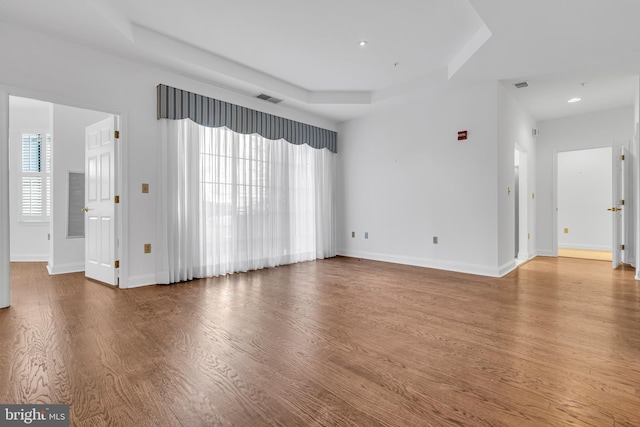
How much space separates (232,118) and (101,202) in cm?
209

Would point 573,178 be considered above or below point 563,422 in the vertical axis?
above

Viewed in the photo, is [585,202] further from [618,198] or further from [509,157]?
[509,157]

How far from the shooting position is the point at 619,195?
16.9ft

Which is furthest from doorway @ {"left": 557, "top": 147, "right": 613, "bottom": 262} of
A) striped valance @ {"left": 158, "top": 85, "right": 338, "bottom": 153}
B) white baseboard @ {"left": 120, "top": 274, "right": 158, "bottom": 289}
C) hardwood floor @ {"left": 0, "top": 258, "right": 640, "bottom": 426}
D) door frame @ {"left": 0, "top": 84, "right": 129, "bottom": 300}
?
door frame @ {"left": 0, "top": 84, "right": 129, "bottom": 300}

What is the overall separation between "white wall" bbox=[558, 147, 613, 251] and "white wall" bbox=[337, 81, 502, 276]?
13.8 ft

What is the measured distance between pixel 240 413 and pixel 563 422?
4.75 feet

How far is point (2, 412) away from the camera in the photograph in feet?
4.77

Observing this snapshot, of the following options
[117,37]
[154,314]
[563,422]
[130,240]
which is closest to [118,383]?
[154,314]

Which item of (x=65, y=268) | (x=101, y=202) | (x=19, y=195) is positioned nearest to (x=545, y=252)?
(x=101, y=202)

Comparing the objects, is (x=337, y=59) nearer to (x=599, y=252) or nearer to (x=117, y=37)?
(x=117, y=37)

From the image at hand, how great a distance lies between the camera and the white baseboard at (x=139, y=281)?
3.72 metres

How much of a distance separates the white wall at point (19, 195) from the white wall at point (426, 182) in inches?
227

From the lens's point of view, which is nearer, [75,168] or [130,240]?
[130,240]

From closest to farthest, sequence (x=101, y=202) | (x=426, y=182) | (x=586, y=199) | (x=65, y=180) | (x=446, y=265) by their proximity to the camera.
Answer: (x=101, y=202) → (x=446, y=265) → (x=65, y=180) → (x=426, y=182) → (x=586, y=199)
